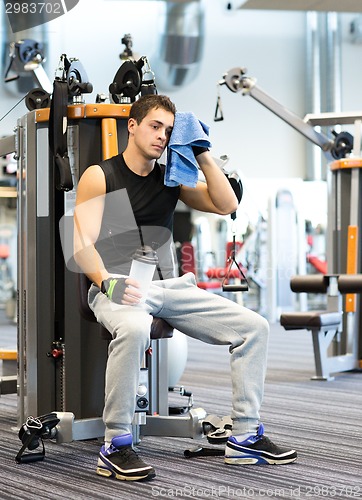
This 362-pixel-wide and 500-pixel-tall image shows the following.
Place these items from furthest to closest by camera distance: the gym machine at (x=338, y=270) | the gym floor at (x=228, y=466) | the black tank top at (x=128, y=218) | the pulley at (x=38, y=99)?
the gym machine at (x=338, y=270) → the pulley at (x=38, y=99) → the black tank top at (x=128, y=218) → the gym floor at (x=228, y=466)

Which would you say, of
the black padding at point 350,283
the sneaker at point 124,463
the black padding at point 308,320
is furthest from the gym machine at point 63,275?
the black padding at point 350,283

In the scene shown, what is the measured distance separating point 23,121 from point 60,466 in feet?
4.39

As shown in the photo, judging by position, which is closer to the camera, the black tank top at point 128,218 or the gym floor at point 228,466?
the gym floor at point 228,466

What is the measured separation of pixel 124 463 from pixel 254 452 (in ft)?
1.39

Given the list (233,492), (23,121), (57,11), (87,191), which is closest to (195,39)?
(57,11)

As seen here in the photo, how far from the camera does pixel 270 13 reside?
10523 millimetres

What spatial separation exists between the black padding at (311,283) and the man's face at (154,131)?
223 cm

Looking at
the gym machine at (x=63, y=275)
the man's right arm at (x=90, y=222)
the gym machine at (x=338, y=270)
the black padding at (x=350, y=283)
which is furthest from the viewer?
the gym machine at (x=338, y=270)

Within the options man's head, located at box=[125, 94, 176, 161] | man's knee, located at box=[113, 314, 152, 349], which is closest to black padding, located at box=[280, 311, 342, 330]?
man's head, located at box=[125, 94, 176, 161]

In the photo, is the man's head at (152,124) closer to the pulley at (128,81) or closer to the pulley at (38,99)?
the pulley at (128,81)

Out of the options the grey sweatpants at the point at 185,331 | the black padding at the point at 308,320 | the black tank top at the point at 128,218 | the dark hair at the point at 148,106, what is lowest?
the black padding at the point at 308,320

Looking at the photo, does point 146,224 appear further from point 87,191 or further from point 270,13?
point 270,13

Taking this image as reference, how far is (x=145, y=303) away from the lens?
8.41 ft

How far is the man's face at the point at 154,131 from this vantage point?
265 cm
